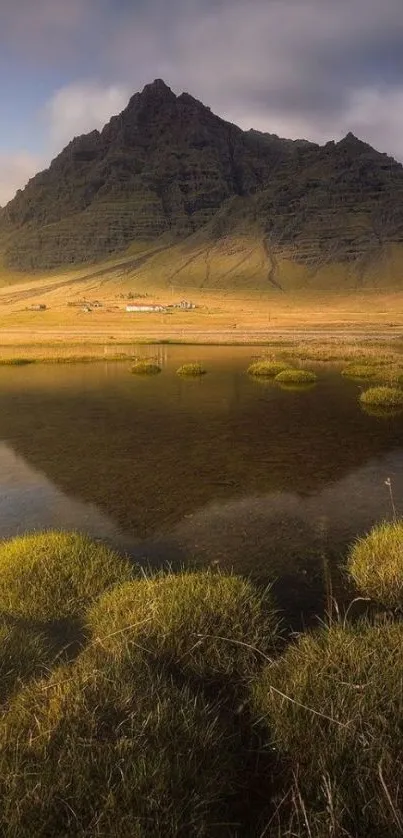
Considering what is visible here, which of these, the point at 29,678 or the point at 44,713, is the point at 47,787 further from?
the point at 29,678

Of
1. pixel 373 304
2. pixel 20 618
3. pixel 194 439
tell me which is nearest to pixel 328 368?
pixel 194 439

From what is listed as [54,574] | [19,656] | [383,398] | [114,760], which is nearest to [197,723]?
[114,760]

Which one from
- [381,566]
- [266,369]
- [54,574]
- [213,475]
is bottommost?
[213,475]

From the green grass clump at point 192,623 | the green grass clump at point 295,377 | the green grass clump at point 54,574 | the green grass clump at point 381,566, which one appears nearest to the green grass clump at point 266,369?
the green grass clump at point 295,377

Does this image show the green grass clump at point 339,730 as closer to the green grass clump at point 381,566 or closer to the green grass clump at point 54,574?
the green grass clump at point 381,566

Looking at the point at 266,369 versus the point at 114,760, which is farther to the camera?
the point at 266,369

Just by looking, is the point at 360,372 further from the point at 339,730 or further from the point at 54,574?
the point at 339,730

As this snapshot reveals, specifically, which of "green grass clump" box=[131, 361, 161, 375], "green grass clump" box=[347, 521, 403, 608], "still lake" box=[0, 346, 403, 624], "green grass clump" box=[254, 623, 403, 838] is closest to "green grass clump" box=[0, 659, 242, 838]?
"green grass clump" box=[254, 623, 403, 838]

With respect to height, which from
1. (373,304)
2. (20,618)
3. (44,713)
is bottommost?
(20,618)
